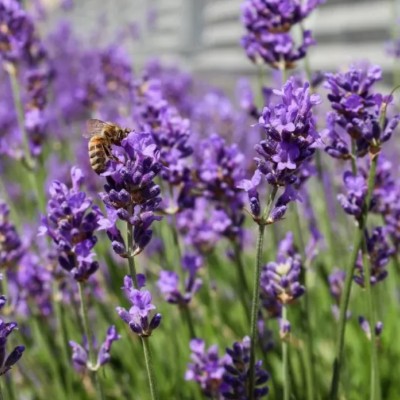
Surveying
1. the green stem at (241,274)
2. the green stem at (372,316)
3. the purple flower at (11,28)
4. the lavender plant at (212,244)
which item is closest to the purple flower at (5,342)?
the lavender plant at (212,244)

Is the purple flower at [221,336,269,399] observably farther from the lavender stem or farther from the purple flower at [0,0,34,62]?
the purple flower at [0,0,34,62]

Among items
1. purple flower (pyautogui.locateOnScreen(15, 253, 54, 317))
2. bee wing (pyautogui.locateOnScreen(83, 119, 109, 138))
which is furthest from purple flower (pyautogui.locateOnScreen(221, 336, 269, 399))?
purple flower (pyautogui.locateOnScreen(15, 253, 54, 317))

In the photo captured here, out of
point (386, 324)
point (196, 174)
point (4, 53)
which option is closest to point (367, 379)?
point (386, 324)

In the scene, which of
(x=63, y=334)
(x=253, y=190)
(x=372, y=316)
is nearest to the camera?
(x=253, y=190)

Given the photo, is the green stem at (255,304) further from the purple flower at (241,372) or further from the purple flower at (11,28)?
the purple flower at (11,28)

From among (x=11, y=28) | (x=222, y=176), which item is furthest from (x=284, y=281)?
(x=11, y=28)

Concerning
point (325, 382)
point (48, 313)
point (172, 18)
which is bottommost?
point (325, 382)

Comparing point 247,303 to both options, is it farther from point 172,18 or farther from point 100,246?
point 172,18

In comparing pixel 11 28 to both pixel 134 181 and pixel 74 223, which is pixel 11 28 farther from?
pixel 134 181
